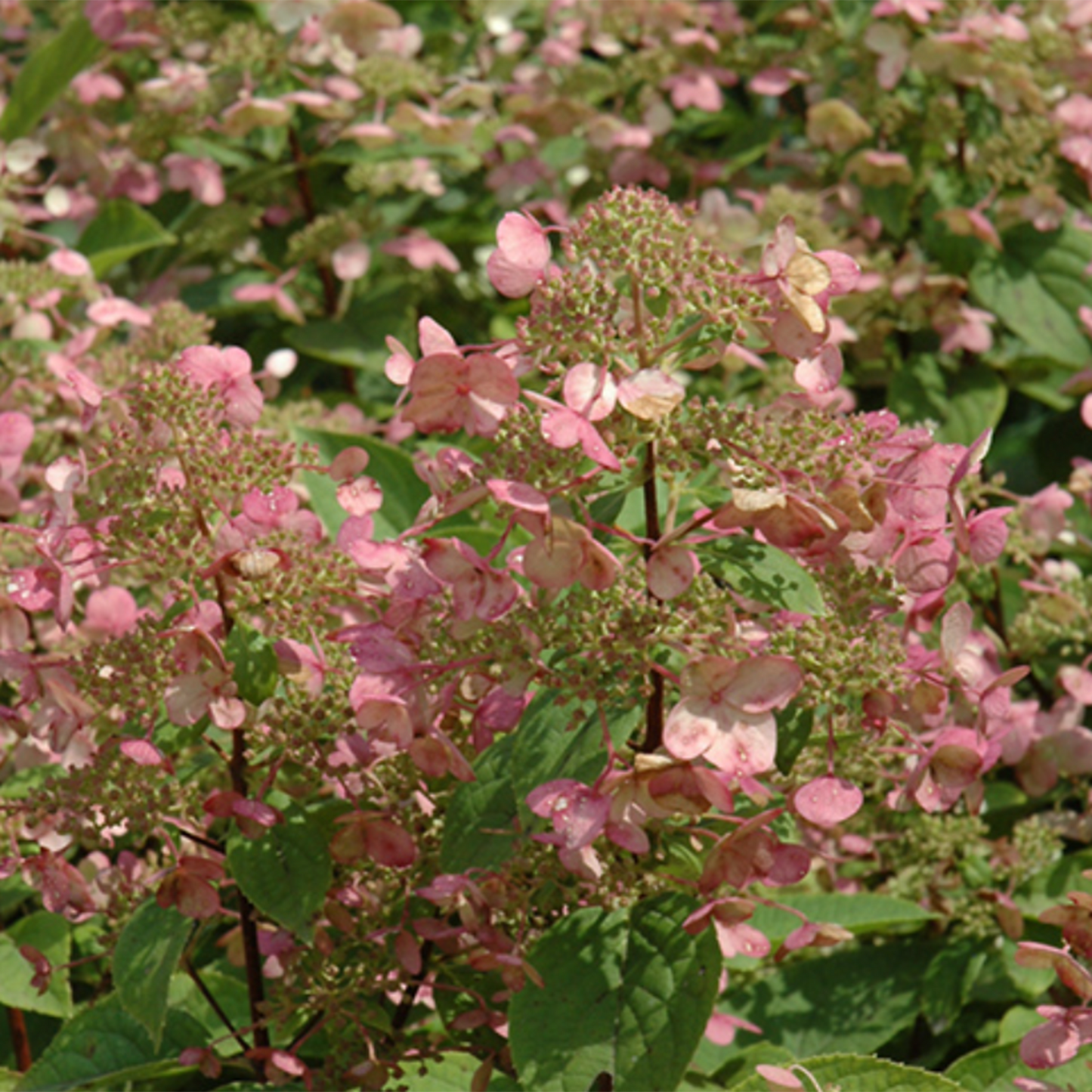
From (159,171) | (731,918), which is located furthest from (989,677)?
(159,171)

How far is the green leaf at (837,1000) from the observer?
141cm

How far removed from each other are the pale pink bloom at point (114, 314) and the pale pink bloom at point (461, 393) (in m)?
0.91

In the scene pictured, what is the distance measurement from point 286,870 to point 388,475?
23.1 inches

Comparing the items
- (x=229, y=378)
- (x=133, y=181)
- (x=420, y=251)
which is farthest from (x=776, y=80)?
(x=229, y=378)

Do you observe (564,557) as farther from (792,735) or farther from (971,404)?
(971,404)

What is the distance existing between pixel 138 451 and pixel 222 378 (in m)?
0.09

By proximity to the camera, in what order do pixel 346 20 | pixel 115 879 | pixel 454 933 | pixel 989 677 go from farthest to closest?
pixel 346 20 < pixel 989 677 < pixel 115 879 < pixel 454 933

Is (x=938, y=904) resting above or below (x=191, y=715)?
below

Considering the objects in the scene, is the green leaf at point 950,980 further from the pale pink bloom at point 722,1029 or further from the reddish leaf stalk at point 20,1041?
the reddish leaf stalk at point 20,1041

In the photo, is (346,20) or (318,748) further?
(346,20)

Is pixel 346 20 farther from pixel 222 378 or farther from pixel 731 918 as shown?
pixel 731 918

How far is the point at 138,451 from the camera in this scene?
103 cm

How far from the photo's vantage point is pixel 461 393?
937 millimetres

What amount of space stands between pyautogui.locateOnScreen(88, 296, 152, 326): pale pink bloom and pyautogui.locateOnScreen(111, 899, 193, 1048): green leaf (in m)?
0.86
